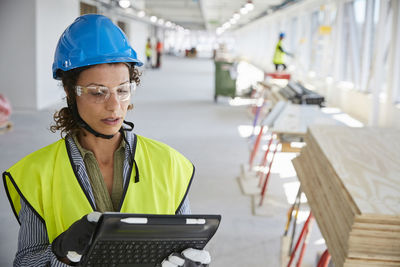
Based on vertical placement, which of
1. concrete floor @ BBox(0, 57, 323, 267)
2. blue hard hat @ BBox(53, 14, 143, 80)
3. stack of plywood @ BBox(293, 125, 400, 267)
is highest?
blue hard hat @ BBox(53, 14, 143, 80)

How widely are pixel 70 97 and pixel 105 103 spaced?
0.49 ft

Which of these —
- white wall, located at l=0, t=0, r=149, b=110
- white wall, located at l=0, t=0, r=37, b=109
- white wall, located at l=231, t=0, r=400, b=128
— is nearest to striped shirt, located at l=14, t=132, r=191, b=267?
white wall, located at l=231, t=0, r=400, b=128

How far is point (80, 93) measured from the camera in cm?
165

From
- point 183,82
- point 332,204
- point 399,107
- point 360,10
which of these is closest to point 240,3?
point 183,82

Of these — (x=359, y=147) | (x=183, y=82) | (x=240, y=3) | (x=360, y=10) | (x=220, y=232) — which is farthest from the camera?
(x=240, y=3)

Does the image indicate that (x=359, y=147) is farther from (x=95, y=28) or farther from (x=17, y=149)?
(x=17, y=149)

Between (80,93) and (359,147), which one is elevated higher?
(80,93)

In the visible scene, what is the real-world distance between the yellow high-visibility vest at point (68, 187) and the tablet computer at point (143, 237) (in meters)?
0.19

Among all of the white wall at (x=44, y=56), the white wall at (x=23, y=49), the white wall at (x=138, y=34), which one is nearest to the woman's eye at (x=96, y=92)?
the white wall at (x=44, y=56)

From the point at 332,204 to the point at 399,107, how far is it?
7794 mm

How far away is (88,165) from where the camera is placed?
1.72m

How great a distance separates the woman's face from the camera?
64.1 inches

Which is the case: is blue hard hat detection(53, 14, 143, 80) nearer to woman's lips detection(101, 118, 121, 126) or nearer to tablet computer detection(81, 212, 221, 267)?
woman's lips detection(101, 118, 121, 126)

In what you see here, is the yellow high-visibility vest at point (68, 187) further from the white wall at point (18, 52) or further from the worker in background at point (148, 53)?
the worker in background at point (148, 53)
